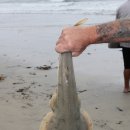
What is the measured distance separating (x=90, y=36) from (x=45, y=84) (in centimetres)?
554

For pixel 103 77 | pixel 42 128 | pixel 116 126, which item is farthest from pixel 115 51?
pixel 42 128

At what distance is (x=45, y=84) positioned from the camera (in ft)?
25.6

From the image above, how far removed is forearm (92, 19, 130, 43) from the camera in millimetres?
2349

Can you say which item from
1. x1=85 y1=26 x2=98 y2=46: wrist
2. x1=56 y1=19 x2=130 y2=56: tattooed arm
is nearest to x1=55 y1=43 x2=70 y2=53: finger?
x1=56 y1=19 x2=130 y2=56: tattooed arm

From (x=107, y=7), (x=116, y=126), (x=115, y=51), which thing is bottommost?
(x=116, y=126)

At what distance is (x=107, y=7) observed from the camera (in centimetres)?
2264

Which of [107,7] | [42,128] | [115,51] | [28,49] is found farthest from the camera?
[107,7]

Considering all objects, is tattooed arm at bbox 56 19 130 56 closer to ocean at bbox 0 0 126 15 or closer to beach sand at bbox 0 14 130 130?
beach sand at bbox 0 14 130 130

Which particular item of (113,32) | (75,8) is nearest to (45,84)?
(113,32)

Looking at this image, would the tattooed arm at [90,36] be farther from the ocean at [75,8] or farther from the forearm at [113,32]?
the ocean at [75,8]

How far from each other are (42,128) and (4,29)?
13.8 meters

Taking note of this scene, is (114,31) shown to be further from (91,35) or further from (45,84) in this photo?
(45,84)

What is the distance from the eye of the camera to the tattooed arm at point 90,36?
228cm

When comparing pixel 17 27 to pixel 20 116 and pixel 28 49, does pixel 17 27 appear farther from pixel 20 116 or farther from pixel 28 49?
pixel 20 116
